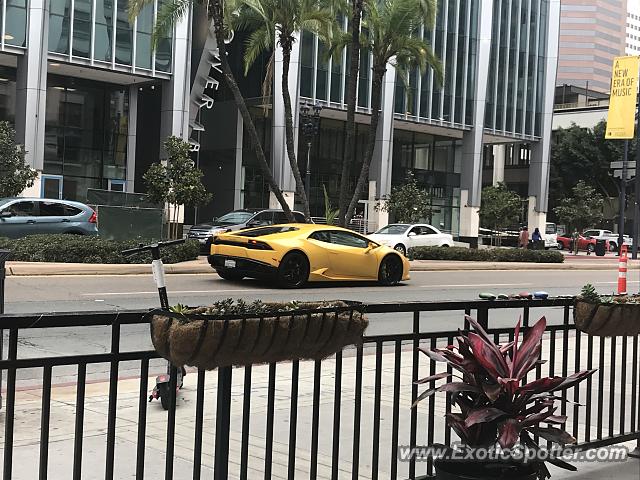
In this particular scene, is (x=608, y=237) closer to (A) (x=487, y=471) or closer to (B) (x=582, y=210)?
(B) (x=582, y=210)

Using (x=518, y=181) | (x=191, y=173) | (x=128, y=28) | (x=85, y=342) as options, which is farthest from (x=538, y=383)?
(x=518, y=181)

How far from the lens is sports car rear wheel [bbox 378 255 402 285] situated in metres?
19.7

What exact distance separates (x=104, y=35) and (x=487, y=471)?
3803 centimetres

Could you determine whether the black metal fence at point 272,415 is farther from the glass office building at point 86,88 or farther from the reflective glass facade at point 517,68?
the reflective glass facade at point 517,68

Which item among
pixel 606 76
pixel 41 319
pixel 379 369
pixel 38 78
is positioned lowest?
pixel 379 369

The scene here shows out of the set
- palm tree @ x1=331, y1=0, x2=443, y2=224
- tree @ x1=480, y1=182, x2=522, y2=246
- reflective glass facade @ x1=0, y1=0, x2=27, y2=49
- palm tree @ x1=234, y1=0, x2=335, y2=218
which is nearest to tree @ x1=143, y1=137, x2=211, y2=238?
palm tree @ x1=234, y1=0, x2=335, y2=218

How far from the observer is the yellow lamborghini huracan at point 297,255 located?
17500mm

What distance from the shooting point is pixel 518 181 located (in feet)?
277

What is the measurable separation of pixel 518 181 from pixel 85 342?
78.9 m

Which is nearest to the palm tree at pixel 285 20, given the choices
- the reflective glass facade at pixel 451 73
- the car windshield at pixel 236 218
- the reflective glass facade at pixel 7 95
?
the car windshield at pixel 236 218

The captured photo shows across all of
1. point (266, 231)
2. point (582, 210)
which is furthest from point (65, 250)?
point (582, 210)

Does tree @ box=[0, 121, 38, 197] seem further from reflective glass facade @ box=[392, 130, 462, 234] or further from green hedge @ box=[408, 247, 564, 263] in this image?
reflective glass facade @ box=[392, 130, 462, 234]

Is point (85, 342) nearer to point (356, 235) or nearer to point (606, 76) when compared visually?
point (356, 235)

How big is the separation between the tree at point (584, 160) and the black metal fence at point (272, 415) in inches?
2666
